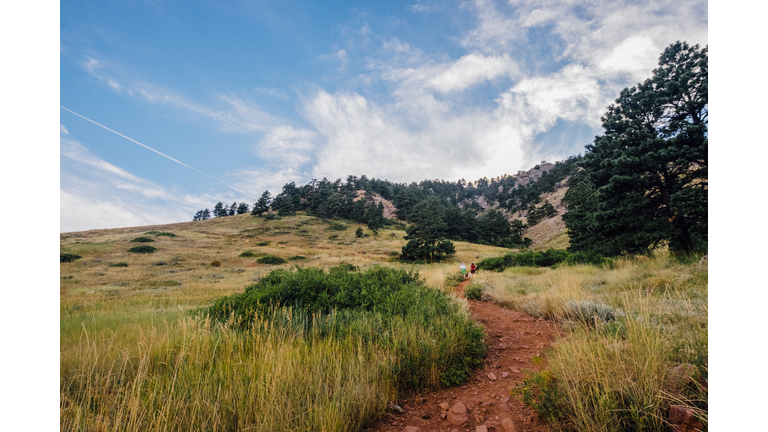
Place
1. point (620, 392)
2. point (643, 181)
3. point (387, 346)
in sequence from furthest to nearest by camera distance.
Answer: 1. point (643, 181)
2. point (387, 346)
3. point (620, 392)

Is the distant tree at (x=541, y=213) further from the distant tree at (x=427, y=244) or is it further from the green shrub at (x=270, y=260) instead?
the green shrub at (x=270, y=260)

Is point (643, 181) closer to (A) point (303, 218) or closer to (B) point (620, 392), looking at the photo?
(B) point (620, 392)

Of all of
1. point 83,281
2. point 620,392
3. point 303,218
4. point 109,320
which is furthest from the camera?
point 303,218

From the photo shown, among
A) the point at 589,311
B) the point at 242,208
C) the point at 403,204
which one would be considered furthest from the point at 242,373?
the point at 242,208

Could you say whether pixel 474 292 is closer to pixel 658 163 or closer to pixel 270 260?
pixel 658 163

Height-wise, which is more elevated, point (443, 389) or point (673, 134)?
point (673, 134)

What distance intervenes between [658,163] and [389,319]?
1405 cm

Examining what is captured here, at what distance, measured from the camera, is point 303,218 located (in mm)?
85125

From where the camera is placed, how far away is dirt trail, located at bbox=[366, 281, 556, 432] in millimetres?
3191

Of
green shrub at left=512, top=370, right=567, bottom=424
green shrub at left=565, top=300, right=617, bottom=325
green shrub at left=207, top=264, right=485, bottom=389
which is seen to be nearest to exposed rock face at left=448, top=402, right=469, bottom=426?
green shrub at left=207, top=264, right=485, bottom=389

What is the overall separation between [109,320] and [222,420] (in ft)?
19.1

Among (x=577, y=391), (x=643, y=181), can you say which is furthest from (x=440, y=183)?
(x=577, y=391)

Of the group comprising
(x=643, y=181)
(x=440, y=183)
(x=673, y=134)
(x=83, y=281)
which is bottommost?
(x=83, y=281)

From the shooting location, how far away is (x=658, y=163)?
12320 millimetres
